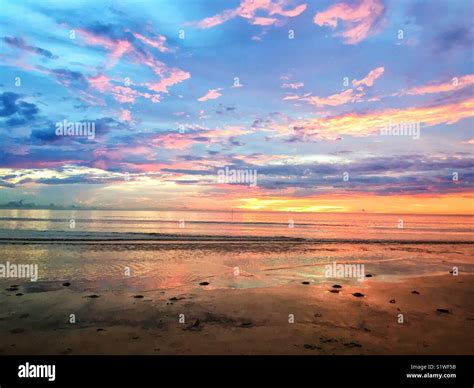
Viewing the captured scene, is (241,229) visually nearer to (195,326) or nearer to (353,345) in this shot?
(195,326)

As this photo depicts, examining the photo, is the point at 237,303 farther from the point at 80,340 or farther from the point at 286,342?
the point at 80,340

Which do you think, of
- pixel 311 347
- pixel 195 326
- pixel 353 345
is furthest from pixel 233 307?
pixel 353 345

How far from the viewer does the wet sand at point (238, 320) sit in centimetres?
770

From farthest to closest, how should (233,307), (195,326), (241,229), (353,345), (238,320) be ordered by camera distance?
(241,229) → (233,307) → (238,320) → (195,326) → (353,345)

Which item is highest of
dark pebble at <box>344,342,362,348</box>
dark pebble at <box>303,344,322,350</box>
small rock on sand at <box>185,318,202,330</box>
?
small rock on sand at <box>185,318,202,330</box>

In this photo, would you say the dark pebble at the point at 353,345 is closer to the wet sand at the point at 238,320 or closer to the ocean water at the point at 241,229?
the wet sand at the point at 238,320

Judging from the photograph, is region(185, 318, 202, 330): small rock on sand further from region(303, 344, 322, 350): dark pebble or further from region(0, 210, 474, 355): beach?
region(303, 344, 322, 350): dark pebble

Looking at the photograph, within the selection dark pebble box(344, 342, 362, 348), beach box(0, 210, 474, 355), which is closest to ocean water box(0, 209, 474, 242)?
beach box(0, 210, 474, 355)

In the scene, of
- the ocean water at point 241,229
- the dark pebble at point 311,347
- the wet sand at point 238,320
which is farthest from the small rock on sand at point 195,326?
the ocean water at point 241,229

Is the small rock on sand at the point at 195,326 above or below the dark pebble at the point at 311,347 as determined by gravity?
above

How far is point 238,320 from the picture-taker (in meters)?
9.53

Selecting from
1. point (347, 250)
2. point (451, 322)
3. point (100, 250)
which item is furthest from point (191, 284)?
point (347, 250)

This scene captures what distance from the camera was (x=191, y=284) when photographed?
1423cm

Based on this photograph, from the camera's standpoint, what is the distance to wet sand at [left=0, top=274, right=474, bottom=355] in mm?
7703
